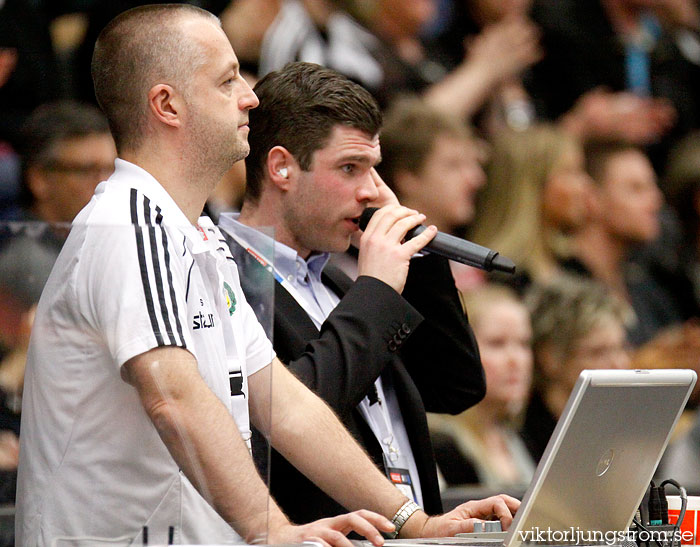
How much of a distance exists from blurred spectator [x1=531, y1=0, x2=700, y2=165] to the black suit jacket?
2.64 meters

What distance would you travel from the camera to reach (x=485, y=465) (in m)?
4.21

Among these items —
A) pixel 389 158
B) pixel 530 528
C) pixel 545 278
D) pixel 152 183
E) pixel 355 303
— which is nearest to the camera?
pixel 530 528

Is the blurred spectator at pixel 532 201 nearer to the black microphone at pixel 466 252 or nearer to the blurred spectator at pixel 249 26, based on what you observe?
the blurred spectator at pixel 249 26

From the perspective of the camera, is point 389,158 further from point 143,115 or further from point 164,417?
point 164,417

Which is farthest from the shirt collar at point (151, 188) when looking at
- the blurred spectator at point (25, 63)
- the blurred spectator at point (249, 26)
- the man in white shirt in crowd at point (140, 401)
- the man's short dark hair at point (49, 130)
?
the blurred spectator at point (249, 26)

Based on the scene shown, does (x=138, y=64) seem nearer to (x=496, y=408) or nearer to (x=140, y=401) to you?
(x=140, y=401)

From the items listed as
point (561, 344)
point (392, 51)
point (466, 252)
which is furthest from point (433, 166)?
point (466, 252)

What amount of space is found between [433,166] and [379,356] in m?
2.18

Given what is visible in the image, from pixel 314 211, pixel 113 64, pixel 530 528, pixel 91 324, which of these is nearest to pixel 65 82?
pixel 314 211

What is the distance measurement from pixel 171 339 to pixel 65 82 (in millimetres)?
2328

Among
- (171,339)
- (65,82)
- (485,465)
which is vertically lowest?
(485,465)

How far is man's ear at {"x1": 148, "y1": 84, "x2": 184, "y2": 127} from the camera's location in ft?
6.20

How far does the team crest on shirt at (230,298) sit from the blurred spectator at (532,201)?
2837 mm

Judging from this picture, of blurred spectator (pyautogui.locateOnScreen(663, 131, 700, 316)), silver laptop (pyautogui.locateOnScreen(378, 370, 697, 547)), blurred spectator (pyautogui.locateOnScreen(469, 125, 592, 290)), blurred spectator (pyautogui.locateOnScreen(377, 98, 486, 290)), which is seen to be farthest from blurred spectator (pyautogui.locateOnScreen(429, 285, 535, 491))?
silver laptop (pyautogui.locateOnScreen(378, 370, 697, 547))
